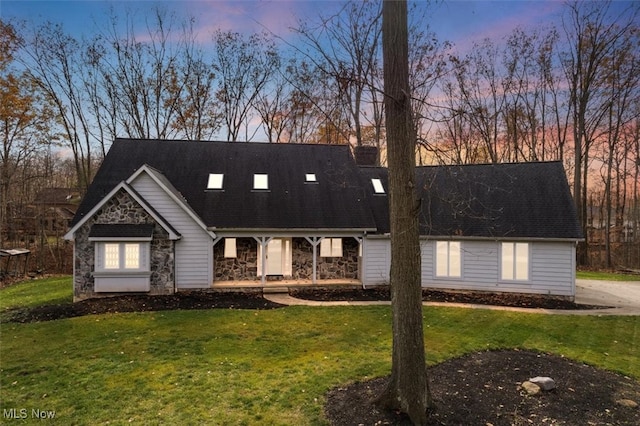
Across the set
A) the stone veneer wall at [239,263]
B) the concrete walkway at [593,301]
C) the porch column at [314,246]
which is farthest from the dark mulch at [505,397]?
the stone veneer wall at [239,263]

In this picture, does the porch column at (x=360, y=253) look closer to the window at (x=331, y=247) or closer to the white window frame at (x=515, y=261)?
the window at (x=331, y=247)

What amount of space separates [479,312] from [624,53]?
21.5 metres

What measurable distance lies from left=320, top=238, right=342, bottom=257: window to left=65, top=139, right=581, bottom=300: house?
0.04 meters

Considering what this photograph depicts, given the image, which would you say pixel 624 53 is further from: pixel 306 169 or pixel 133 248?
pixel 133 248

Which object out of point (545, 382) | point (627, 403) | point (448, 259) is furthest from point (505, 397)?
point (448, 259)

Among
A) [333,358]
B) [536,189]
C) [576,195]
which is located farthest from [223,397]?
[576,195]

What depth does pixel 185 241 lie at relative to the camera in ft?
44.1

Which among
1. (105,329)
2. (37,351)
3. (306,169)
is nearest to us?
(37,351)

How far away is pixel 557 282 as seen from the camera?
13.0 metres

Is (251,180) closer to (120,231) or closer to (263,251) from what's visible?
(263,251)

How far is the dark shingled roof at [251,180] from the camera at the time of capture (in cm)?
1426

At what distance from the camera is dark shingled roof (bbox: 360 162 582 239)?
13.2 m

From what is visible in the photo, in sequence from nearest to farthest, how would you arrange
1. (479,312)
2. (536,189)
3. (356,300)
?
(479,312) → (356,300) → (536,189)

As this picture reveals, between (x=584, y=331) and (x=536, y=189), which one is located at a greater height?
(x=536, y=189)
